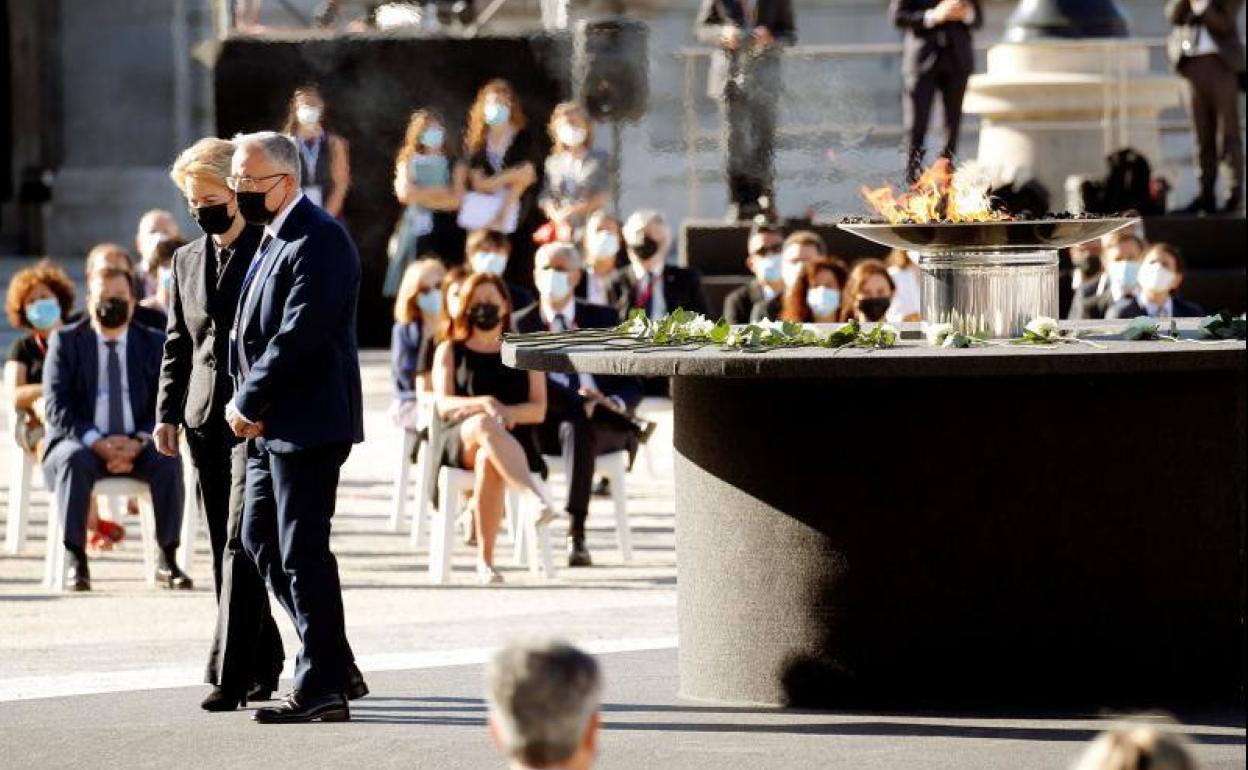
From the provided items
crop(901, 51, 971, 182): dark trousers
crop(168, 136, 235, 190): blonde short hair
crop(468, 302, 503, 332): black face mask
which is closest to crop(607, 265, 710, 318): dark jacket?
crop(468, 302, 503, 332): black face mask

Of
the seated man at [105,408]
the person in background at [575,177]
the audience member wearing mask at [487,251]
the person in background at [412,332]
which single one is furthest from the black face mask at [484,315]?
the person in background at [575,177]

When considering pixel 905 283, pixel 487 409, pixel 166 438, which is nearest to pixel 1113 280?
pixel 905 283

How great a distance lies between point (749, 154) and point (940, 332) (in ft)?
36.1

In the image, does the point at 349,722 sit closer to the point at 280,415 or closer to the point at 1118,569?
the point at 280,415

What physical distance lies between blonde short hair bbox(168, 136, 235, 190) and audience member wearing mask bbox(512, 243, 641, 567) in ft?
13.6

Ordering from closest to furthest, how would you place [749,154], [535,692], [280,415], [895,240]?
1. [535,692]
2. [280,415]
3. [895,240]
4. [749,154]

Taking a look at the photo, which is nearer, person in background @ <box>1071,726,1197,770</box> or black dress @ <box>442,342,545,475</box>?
person in background @ <box>1071,726,1197,770</box>

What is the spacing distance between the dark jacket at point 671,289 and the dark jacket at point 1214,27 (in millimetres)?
5775

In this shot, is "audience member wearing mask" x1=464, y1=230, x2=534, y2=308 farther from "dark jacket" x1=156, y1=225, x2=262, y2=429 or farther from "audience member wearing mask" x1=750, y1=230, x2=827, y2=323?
"dark jacket" x1=156, y1=225, x2=262, y2=429

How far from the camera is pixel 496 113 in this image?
18.2 m

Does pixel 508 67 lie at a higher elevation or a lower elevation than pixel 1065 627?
higher

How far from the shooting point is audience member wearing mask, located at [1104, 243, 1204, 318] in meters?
14.0

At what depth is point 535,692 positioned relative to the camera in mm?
4344

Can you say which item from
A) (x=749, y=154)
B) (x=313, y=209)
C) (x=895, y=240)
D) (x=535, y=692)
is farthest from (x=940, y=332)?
(x=749, y=154)
